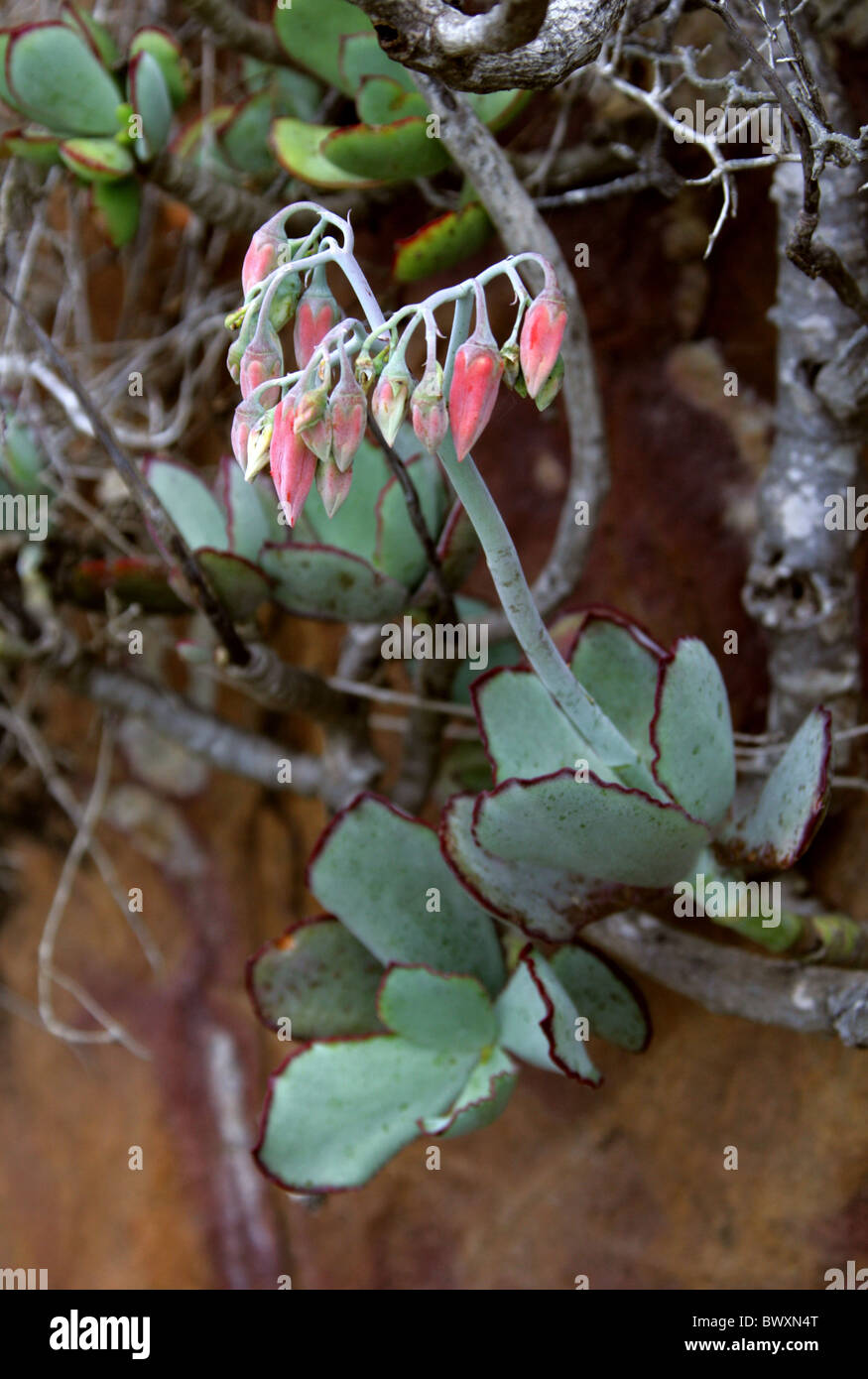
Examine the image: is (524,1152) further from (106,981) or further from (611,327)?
(611,327)

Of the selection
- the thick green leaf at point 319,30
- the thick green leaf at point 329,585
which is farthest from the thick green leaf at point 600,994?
the thick green leaf at point 319,30

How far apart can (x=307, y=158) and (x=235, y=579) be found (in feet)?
1.27

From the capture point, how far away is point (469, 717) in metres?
1.16

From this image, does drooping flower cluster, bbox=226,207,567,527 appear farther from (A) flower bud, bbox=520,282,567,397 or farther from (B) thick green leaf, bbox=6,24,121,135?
(B) thick green leaf, bbox=6,24,121,135

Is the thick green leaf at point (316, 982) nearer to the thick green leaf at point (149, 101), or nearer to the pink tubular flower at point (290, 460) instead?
the pink tubular flower at point (290, 460)

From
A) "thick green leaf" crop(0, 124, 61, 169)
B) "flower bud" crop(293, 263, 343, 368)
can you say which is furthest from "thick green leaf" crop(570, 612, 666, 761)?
"thick green leaf" crop(0, 124, 61, 169)

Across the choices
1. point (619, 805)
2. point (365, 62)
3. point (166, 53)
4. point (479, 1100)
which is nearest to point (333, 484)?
point (619, 805)

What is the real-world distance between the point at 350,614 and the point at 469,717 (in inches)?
10.2

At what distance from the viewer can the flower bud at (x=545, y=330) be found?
1.88 feet

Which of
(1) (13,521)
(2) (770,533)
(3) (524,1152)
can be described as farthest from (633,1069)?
(1) (13,521)

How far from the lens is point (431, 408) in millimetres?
552

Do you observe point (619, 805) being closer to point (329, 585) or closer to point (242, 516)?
point (329, 585)

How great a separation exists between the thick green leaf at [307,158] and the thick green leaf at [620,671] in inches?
17.9

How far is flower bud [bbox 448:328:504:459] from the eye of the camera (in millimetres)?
561
